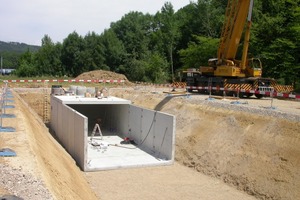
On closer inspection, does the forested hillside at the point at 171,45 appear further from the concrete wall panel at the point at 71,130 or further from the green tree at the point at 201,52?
the concrete wall panel at the point at 71,130

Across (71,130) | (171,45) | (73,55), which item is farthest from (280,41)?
(73,55)

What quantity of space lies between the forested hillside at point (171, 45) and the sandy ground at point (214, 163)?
569 inches

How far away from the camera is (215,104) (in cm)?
2017

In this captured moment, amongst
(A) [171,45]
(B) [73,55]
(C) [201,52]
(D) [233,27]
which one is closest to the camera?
(D) [233,27]

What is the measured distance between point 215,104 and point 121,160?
6.44 meters

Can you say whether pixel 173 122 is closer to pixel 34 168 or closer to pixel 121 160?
pixel 121 160

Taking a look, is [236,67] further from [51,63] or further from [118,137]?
[51,63]

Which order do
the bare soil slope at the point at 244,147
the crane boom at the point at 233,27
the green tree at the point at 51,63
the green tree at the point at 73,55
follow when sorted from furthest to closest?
the green tree at the point at 51,63 < the green tree at the point at 73,55 < the crane boom at the point at 233,27 < the bare soil slope at the point at 244,147

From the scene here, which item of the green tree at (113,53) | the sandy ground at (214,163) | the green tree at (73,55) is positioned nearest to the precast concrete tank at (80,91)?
the sandy ground at (214,163)

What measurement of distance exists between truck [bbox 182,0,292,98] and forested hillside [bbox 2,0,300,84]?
18.9 feet

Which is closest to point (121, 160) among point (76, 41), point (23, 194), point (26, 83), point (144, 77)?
point (23, 194)

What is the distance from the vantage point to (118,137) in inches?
976

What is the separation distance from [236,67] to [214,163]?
35.0ft

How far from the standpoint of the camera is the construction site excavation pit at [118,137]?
1747 cm
